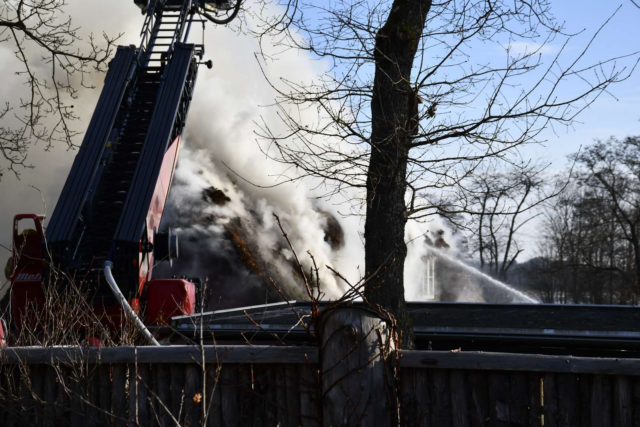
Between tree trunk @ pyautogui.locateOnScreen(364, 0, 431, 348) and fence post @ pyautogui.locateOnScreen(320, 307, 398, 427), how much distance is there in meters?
2.70

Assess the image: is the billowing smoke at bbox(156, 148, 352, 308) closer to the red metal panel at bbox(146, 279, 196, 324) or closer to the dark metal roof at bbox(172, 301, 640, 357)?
the red metal panel at bbox(146, 279, 196, 324)

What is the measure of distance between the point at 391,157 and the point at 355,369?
3159 mm

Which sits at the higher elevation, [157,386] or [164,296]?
[164,296]

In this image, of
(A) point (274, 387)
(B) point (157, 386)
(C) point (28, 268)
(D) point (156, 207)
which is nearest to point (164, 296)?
(D) point (156, 207)

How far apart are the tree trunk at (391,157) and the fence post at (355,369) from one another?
2.70 m

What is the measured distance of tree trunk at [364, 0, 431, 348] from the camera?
6.57m

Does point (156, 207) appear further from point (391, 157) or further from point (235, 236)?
point (235, 236)

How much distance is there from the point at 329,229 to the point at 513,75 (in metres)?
24.0

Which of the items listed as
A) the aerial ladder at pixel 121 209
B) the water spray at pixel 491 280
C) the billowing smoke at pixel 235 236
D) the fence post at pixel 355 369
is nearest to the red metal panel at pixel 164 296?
the aerial ladder at pixel 121 209

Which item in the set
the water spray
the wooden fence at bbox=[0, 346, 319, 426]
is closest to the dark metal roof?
the wooden fence at bbox=[0, 346, 319, 426]

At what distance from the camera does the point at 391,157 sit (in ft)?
21.4

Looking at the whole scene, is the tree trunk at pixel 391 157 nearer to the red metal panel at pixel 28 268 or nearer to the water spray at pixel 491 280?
the red metal panel at pixel 28 268

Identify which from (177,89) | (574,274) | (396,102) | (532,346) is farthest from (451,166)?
(574,274)

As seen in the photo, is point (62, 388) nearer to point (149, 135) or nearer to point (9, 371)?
point (9, 371)
